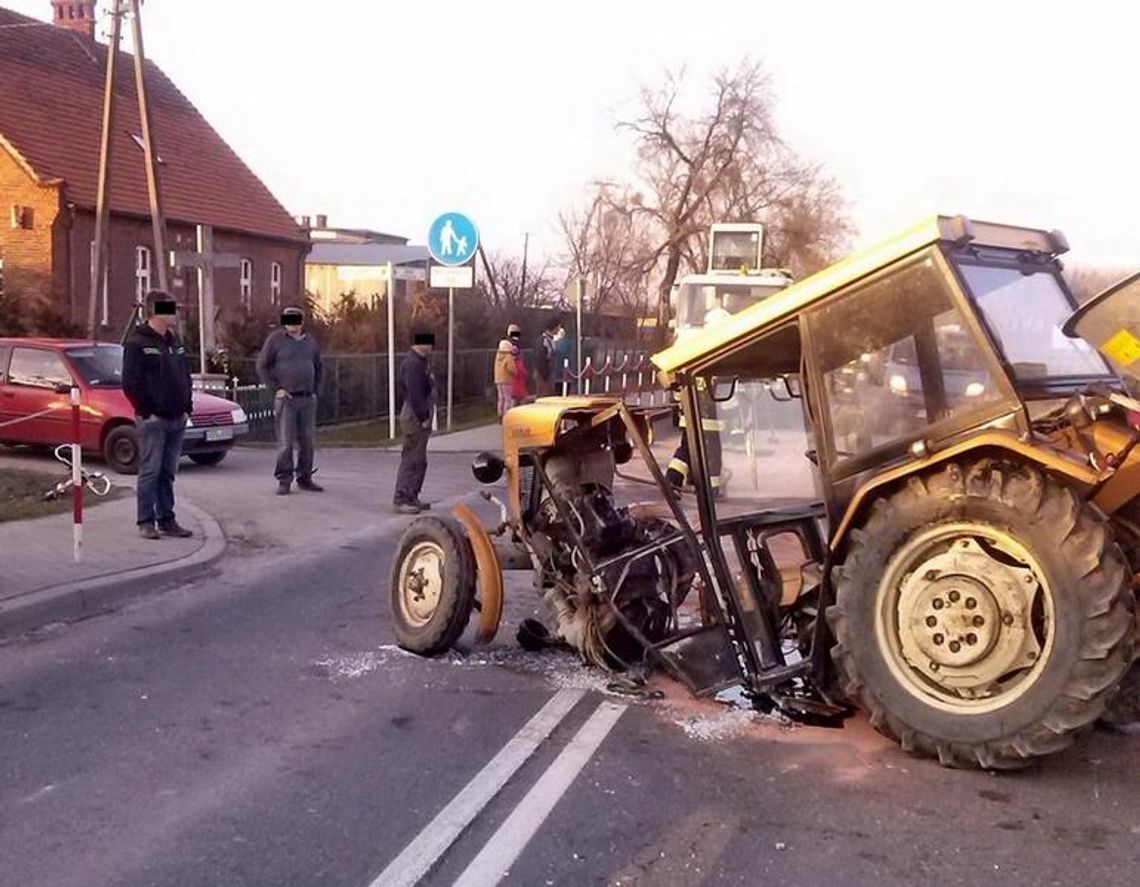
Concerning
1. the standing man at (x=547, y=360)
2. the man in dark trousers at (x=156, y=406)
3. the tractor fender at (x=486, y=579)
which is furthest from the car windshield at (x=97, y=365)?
the tractor fender at (x=486, y=579)

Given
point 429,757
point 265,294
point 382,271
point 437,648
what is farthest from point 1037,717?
point 265,294

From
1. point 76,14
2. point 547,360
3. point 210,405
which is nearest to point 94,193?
point 76,14

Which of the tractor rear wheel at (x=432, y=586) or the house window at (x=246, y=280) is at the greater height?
the house window at (x=246, y=280)

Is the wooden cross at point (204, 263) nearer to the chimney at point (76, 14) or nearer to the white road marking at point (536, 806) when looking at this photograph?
the white road marking at point (536, 806)

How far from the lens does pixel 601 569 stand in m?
6.43

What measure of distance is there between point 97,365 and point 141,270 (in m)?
20.8

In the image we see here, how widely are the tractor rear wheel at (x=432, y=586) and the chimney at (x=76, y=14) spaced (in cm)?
3982

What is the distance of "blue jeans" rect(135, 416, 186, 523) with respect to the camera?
1041cm

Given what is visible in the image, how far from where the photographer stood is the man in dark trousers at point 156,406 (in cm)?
1031

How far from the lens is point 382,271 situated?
19.6 metres

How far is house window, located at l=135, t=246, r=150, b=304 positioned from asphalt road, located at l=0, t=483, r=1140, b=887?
98.8 ft

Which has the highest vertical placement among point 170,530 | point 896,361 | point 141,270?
point 141,270

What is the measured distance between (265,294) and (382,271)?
22.6 meters

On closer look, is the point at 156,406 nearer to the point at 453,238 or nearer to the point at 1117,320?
the point at 1117,320
